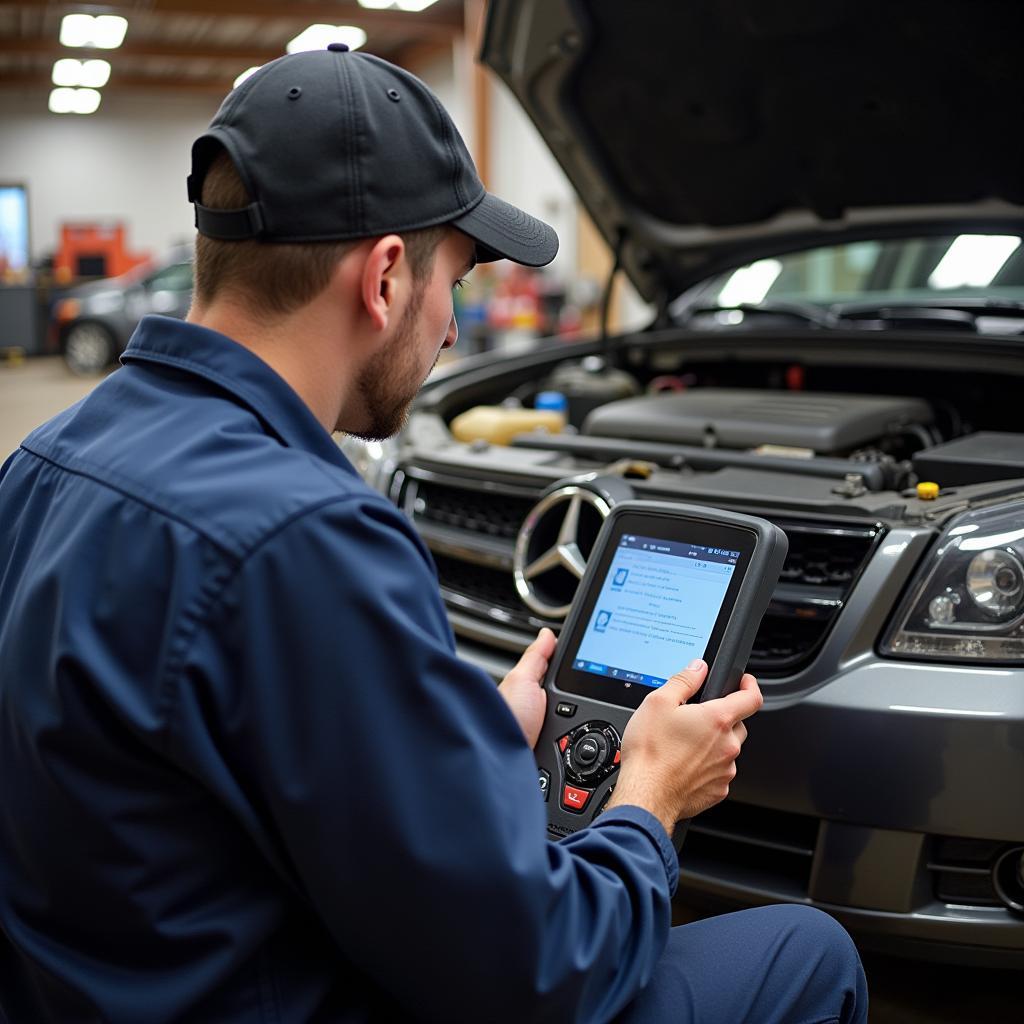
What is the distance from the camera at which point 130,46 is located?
1550cm

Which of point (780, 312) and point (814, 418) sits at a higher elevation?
point (780, 312)

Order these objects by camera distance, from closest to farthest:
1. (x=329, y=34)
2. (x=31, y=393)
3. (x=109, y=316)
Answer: (x=31, y=393), (x=109, y=316), (x=329, y=34)

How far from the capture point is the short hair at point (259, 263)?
980 millimetres

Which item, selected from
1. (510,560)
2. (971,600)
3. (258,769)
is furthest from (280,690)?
(510,560)

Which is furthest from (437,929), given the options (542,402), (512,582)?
(542,402)

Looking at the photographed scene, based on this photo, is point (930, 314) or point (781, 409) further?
point (930, 314)

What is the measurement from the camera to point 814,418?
2.28 m

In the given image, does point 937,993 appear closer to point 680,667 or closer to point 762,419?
point 680,667

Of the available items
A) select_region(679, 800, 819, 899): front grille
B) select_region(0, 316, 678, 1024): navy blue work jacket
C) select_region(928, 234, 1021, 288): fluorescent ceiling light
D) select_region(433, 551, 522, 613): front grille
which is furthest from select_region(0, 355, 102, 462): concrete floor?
select_region(0, 316, 678, 1024): navy blue work jacket

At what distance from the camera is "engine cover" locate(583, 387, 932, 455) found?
2225 millimetres

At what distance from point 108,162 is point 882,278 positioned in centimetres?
1835

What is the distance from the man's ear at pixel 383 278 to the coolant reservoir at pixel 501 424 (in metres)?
1.57

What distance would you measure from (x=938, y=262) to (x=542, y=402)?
103cm

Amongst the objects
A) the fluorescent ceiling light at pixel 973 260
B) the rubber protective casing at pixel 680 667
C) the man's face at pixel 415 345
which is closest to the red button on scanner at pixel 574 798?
the rubber protective casing at pixel 680 667
